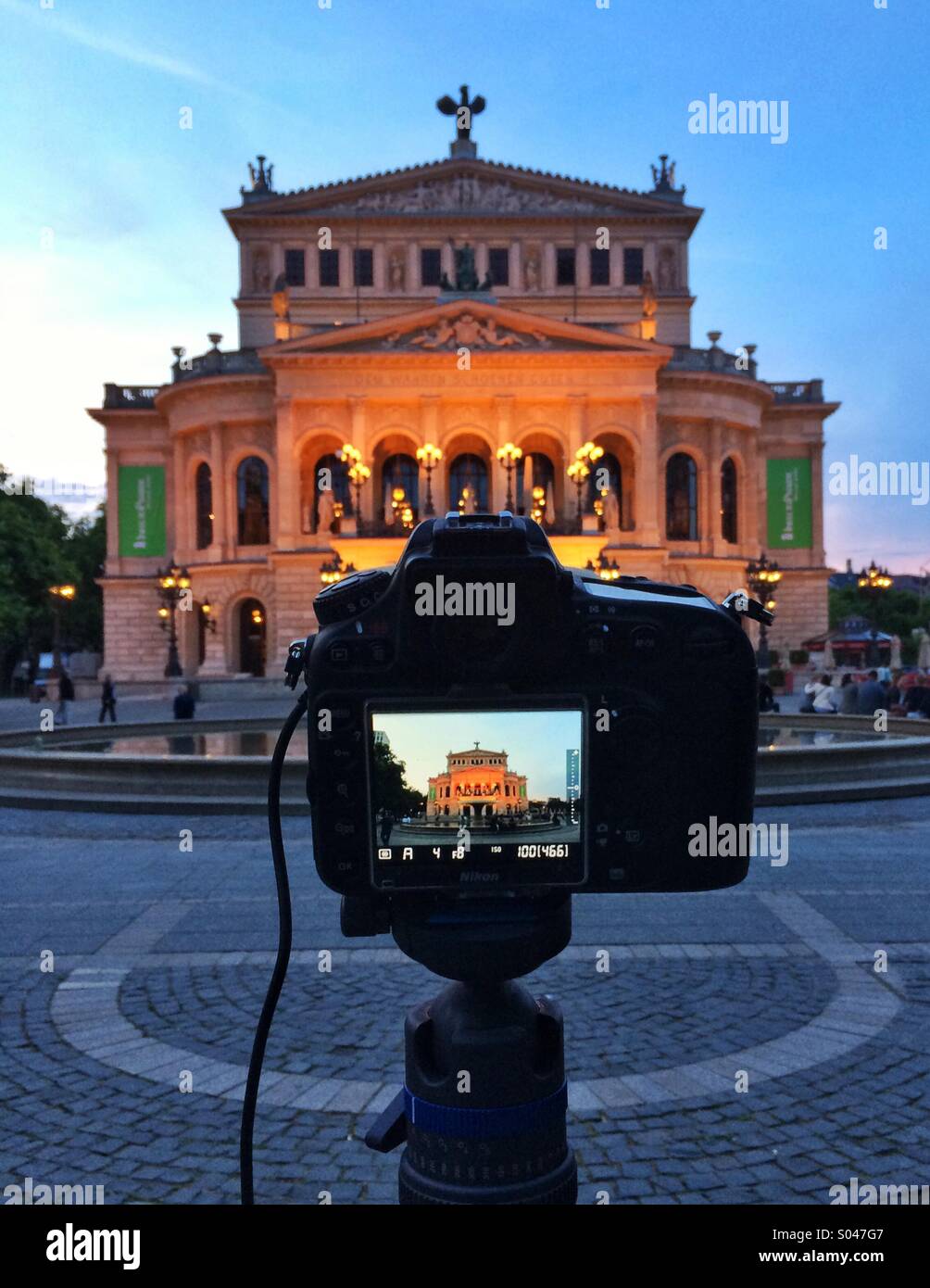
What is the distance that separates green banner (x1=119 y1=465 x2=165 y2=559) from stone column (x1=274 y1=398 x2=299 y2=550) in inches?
351

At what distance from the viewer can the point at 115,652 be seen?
52.0 m

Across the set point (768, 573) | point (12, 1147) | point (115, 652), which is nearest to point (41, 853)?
point (12, 1147)

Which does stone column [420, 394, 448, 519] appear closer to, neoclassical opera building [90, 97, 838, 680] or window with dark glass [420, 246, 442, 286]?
neoclassical opera building [90, 97, 838, 680]

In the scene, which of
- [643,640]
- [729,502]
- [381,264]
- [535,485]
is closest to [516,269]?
[381,264]

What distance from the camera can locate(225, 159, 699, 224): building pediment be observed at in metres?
55.5

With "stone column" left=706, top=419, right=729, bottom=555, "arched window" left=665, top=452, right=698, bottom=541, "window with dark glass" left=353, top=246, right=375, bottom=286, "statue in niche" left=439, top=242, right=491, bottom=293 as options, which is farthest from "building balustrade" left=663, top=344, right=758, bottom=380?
"window with dark glass" left=353, top=246, right=375, bottom=286

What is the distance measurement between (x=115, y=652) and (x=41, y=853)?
45101mm

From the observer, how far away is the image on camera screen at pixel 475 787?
1.91 meters

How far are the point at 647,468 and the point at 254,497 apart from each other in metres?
19.1

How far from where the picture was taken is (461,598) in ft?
5.97

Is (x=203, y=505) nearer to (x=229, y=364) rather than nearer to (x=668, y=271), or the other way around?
(x=229, y=364)
